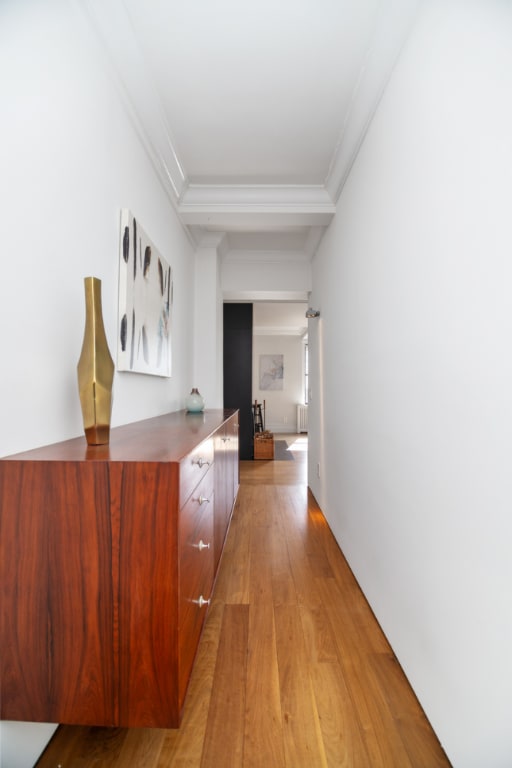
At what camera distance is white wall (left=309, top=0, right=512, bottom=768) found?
3.14ft

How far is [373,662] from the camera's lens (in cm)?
158

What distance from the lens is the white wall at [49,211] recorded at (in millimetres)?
1074

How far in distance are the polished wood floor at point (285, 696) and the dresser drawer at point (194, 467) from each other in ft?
2.55

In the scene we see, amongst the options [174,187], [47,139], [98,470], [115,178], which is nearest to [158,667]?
[98,470]

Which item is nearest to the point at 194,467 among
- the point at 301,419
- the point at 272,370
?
the point at 301,419

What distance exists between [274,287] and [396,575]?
3.21m

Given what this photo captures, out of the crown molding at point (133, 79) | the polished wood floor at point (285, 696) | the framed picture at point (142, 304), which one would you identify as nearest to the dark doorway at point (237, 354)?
the framed picture at point (142, 304)

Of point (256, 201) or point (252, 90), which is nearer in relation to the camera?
point (252, 90)

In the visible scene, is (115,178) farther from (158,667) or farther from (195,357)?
(195,357)

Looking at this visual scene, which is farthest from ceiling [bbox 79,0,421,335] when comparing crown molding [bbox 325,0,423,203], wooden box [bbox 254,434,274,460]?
wooden box [bbox 254,434,274,460]

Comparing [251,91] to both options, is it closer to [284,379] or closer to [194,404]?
[194,404]

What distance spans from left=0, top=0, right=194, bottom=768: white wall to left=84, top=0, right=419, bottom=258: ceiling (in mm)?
245

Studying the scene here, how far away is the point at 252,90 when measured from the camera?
198cm

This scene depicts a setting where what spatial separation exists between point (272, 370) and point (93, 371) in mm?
8715
